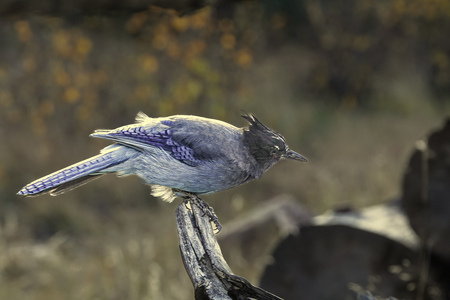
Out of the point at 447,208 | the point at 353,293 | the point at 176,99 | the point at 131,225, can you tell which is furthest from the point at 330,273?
the point at 176,99

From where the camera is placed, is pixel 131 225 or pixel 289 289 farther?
pixel 131 225

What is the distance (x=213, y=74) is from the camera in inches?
418

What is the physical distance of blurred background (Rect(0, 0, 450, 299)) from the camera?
7.20 meters

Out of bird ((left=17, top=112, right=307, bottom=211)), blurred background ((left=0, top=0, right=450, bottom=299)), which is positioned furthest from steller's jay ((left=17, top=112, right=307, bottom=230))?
blurred background ((left=0, top=0, right=450, bottom=299))

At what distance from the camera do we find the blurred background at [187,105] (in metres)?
7.20

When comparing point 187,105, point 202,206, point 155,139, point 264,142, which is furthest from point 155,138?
point 187,105

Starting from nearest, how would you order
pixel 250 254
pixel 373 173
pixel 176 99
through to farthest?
pixel 250 254, pixel 373 173, pixel 176 99

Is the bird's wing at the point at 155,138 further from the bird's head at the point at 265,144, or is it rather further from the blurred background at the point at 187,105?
the blurred background at the point at 187,105

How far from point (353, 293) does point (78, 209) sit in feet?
17.3

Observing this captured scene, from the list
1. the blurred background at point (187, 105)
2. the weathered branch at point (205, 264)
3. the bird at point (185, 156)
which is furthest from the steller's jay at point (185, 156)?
the blurred background at point (187, 105)

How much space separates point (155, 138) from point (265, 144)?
50 centimetres

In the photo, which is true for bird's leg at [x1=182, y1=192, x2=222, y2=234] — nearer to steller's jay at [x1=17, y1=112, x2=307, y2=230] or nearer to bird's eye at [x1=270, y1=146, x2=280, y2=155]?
steller's jay at [x1=17, y1=112, x2=307, y2=230]

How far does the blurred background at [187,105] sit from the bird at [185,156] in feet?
6.70

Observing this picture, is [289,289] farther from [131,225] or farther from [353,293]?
[131,225]
